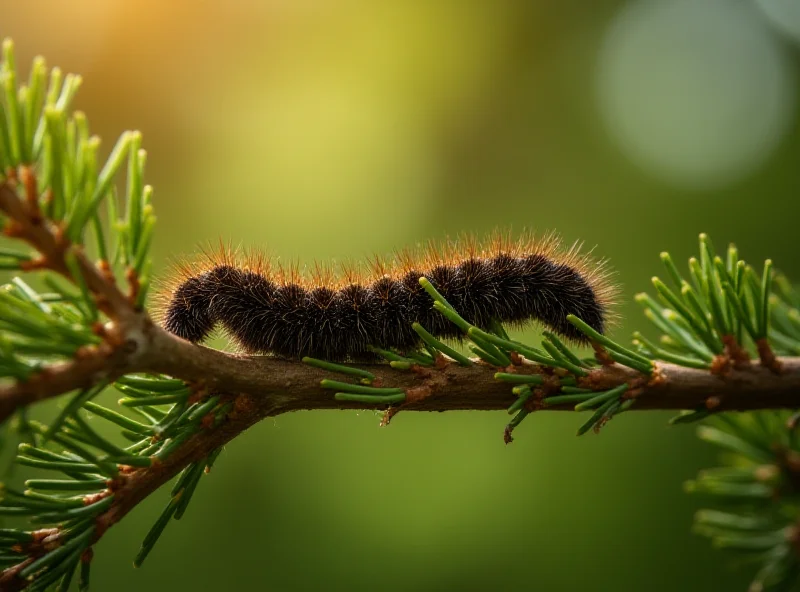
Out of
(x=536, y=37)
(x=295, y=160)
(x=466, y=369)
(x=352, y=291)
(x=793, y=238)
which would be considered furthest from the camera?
(x=536, y=37)

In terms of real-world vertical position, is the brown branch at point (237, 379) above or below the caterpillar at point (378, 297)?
below

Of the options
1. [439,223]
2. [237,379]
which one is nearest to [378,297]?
[237,379]

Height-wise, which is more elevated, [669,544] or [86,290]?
[86,290]

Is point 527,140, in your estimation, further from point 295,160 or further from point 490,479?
point 490,479

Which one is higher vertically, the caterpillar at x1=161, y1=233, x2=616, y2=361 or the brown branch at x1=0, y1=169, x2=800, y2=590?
the caterpillar at x1=161, y1=233, x2=616, y2=361

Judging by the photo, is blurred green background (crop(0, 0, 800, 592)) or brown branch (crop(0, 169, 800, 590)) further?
blurred green background (crop(0, 0, 800, 592))

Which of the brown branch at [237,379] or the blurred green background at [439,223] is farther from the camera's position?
the blurred green background at [439,223]

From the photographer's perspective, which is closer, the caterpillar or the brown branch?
the brown branch

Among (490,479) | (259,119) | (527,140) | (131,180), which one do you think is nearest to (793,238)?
(527,140)
